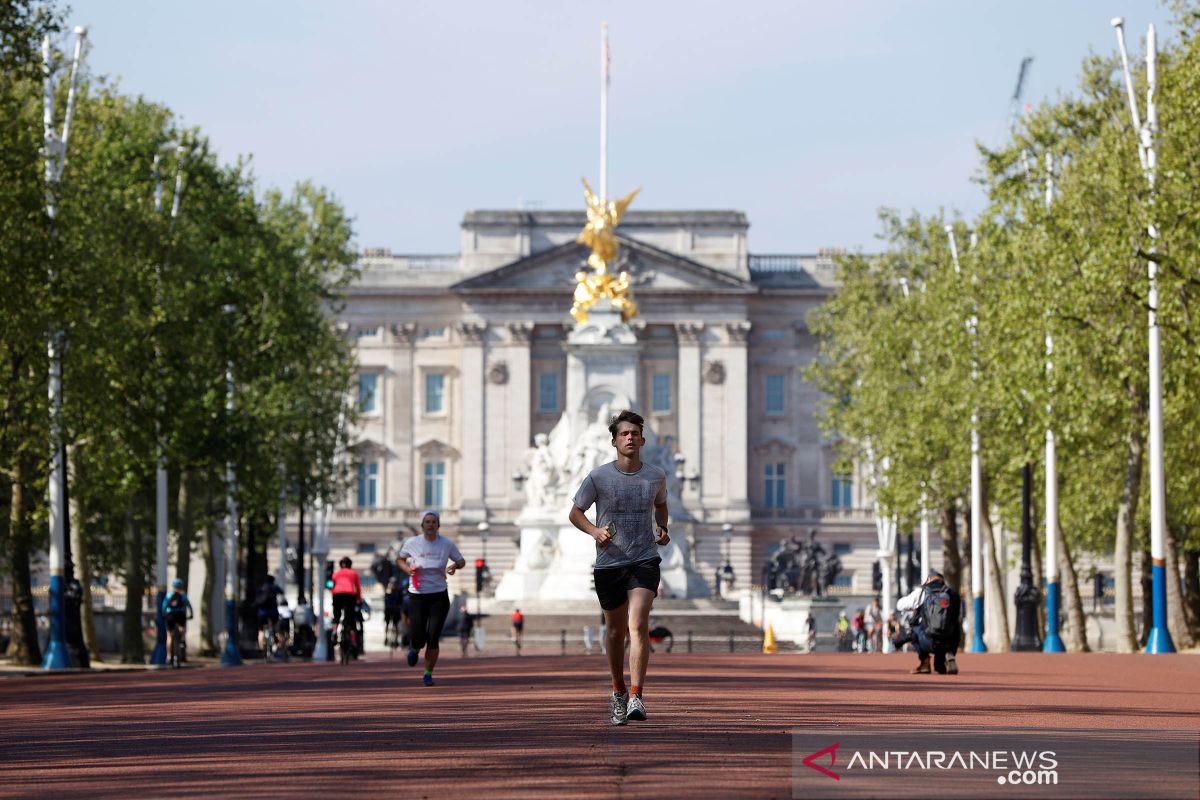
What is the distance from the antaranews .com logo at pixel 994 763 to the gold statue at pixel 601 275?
64.1 meters

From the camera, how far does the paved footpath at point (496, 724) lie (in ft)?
46.3

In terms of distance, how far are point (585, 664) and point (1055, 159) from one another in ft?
85.2

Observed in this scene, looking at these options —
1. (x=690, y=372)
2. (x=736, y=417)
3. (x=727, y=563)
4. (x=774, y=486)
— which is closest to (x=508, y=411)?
(x=690, y=372)

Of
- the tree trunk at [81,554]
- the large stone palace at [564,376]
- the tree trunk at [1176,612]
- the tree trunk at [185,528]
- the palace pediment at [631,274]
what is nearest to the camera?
the tree trunk at [81,554]

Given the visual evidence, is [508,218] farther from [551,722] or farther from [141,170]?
[551,722]

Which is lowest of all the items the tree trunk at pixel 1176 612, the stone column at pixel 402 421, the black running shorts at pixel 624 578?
the tree trunk at pixel 1176 612

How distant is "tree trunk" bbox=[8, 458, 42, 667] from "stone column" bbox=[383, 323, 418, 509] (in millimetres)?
91216

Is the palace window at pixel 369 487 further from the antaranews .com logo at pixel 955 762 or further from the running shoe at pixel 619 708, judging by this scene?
the antaranews .com logo at pixel 955 762

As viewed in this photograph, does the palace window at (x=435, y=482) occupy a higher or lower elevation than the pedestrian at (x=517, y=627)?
higher

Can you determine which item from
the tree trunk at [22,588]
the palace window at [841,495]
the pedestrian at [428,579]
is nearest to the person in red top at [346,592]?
the tree trunk at [22,588]

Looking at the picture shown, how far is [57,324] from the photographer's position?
43812 mm

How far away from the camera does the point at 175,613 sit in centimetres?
4619

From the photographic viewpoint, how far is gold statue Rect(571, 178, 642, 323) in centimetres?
8350

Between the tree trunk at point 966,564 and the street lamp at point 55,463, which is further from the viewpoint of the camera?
the tree trunk at point 966,564
